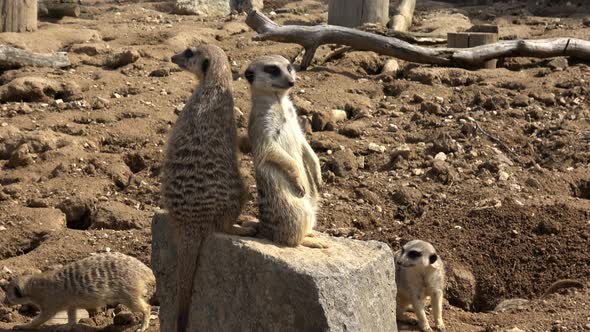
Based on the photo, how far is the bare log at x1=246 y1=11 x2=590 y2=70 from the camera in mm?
7535

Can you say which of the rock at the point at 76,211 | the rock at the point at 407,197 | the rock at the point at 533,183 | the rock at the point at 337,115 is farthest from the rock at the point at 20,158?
the rock at the point at 533,183

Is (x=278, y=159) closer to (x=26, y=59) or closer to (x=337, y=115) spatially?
(x=337, y=115)

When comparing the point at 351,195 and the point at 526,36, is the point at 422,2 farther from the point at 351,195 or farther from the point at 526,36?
the point at 351,195

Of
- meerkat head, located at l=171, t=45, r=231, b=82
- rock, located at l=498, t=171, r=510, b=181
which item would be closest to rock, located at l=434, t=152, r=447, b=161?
rock, located at l=498, t=171, r=510, b=181

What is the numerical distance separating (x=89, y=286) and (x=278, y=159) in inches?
59.4

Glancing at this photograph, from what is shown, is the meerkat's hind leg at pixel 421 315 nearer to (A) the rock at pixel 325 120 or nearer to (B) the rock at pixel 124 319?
(B) the rock at pixel 124 319

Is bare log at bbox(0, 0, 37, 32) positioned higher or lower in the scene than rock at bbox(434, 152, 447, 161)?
higher

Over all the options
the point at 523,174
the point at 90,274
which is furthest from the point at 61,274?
the point at 523,174

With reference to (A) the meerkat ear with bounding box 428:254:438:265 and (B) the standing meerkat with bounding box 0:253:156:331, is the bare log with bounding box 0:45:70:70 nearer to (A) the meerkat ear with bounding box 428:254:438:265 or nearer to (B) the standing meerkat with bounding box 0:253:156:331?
(B) the standing meerkat with bounding box 0:253:156:331

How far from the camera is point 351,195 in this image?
611 cm

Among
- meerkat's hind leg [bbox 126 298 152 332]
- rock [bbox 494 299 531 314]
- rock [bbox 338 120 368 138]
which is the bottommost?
meerkat's hind leg [bbox 126 298 152 332]

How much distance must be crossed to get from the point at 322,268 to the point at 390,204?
226 cm

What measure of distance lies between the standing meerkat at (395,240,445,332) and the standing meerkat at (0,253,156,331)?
1194mm

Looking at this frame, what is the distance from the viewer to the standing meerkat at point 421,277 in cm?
493
